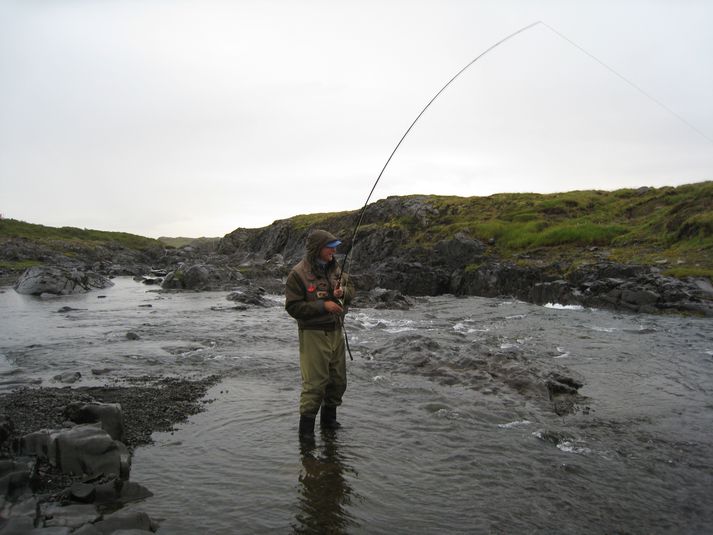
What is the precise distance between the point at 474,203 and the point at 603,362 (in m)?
48.0

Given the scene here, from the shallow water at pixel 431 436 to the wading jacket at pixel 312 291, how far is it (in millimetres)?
1639

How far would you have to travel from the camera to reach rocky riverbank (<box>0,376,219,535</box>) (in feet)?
14.4

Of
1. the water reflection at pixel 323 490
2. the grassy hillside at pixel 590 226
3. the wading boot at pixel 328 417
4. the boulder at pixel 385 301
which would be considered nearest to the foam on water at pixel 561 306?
the grassy hillside at pixel 590 226

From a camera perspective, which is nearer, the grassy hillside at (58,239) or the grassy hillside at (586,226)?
the grassy hillside at (586,226)

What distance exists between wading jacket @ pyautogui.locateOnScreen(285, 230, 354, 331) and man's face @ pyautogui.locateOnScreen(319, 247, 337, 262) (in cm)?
6

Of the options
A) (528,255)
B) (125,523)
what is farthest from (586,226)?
(125,523)

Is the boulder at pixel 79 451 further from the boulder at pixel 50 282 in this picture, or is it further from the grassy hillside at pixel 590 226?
the boulder at pixel 50 282

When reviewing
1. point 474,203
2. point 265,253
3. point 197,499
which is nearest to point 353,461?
point 197,499

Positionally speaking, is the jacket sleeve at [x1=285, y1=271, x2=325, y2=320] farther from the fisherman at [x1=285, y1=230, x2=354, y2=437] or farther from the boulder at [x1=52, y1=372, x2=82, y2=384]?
the boulder at [x1=52, y1=372, x2=82, y2=384]

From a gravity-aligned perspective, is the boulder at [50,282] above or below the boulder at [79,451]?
above

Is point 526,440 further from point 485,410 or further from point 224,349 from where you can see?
point 224,349

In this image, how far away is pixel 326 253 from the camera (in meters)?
7.15

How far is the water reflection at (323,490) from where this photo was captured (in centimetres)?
479

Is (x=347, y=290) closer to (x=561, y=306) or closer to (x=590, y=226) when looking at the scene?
(x=561, y=306)
